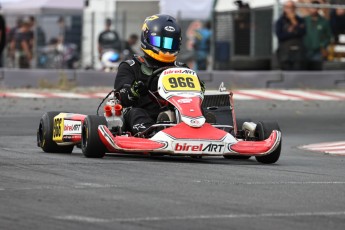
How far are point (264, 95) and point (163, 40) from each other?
850cm

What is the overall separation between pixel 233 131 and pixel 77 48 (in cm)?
1772

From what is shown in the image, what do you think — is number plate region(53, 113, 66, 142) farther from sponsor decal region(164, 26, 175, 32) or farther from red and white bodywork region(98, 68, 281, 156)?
sponsor decal region(164, 26, 175, 32)

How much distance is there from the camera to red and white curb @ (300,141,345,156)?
12.3 m

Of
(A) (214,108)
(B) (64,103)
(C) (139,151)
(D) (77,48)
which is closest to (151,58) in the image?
(A) (214,108)

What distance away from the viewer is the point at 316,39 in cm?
2150

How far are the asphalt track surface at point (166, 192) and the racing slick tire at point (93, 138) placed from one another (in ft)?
0.41

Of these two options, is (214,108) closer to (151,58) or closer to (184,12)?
(151,58)

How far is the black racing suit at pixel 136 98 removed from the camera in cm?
1030

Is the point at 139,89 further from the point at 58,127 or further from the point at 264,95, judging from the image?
the point at 264,95

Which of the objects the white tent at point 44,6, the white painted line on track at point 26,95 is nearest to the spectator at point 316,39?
the white painted line on track at point 26,95

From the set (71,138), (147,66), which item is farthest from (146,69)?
(71,138)

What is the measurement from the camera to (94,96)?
1883cm

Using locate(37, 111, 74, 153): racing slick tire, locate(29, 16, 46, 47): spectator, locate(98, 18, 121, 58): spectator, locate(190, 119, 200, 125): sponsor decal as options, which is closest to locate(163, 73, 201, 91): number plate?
locate(190, 119, 200, 125): sponsor decal

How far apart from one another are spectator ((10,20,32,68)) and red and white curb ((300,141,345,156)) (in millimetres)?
12645
